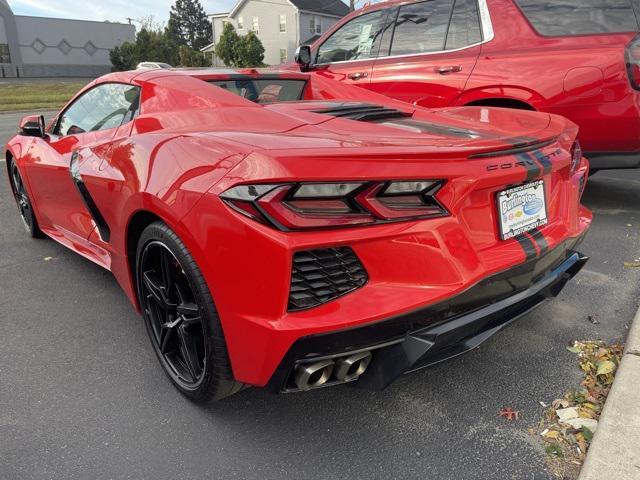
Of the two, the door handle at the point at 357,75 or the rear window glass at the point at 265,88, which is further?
the door handle at the point at 357,75

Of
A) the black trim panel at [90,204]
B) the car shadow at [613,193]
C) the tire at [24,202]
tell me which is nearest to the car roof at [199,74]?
the black trim panel at [90,204]

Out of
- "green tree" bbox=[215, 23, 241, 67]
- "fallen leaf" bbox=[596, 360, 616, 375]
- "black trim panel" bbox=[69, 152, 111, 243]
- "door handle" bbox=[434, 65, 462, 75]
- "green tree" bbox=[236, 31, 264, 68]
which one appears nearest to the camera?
"fallen leaf" bbox=[596, 360, 616, 375]

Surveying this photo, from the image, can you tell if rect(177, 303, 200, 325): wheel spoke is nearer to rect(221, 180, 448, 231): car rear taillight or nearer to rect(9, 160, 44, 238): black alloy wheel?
rect(221, 180, 448, 231): car rear taillight

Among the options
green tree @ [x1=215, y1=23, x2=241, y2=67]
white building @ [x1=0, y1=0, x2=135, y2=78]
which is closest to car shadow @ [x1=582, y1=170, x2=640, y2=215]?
green tree @ [x1=215, y1=23, x2=241, y2=67]

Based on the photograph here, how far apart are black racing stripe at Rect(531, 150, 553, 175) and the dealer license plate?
0.05 m

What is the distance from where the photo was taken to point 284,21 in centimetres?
4406

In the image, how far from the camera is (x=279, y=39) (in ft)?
147

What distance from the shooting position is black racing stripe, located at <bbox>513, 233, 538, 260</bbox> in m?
1.90

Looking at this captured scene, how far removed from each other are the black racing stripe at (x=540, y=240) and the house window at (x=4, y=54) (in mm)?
56499

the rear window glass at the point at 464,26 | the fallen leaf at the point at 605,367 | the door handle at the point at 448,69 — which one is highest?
the rear window glass at the point at 464,26

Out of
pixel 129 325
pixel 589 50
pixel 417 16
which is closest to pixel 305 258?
pixel 129 325

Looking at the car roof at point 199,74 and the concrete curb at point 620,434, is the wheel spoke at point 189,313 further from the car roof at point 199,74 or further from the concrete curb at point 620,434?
the concrete curb at point 620,434

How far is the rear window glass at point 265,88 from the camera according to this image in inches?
117

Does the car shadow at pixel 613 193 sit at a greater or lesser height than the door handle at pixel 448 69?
lesser
